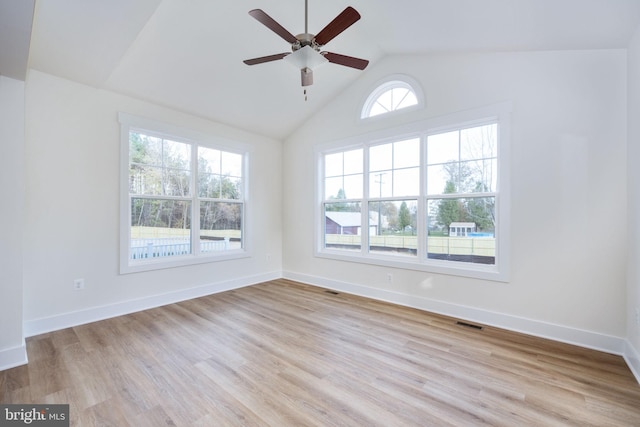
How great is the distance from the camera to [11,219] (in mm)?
2338

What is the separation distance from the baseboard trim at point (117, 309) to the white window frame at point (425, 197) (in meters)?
1.79

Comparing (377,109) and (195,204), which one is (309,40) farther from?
(195,204)

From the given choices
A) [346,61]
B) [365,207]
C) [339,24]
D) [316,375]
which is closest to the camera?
[339,24]

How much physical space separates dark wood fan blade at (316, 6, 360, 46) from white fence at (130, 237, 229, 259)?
340 cm

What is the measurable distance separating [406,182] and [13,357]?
4522 millimetres

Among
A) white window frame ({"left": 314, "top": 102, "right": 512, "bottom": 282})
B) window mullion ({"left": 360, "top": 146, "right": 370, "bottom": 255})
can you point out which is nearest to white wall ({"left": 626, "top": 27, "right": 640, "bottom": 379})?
white window frame ({"left": 314, "top": 102, "right": 512, "bottom": 282})

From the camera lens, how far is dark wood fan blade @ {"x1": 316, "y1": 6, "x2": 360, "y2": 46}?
1.97 metres

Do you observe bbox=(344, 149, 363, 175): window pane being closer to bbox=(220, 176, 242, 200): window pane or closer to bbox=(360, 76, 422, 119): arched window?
bbox=(360, 76, 422, 119): arched window

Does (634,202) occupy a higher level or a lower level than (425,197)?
Result: lower

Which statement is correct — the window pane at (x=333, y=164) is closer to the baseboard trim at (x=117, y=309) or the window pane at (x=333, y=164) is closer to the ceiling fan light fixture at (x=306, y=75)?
the ceiling fan light fixture at (x=306, y=75)

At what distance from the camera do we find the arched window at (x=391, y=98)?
3994 mm

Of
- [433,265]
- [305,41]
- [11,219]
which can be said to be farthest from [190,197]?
[433,265]

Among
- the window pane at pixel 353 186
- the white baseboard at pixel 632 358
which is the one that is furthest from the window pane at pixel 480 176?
the white baseboard at pixel 632 358

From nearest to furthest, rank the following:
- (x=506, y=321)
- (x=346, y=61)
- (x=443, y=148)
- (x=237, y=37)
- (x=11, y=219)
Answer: (x=11, y=219), (x=346, y=61), (x=506, y=321), (x=237, y=37), (x=443, y=148)
